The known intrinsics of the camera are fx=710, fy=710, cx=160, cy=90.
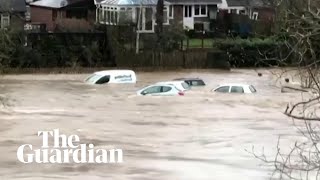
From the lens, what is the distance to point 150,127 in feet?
81.3

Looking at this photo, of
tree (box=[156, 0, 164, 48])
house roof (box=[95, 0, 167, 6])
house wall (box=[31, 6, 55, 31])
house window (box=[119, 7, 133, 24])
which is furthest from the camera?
house wall (box=[31, 6, 55, 31])

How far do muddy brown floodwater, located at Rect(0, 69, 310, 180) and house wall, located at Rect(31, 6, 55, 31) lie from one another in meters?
21.7

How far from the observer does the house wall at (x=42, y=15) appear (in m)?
61.6

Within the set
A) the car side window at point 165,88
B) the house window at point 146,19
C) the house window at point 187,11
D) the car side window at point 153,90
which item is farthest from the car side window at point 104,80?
the house window at point 187,11

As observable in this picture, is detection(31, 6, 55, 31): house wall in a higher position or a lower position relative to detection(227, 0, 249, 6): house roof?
lower

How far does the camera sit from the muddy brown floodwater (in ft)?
56.7

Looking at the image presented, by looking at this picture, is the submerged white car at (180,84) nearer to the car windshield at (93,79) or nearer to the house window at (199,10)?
the car windshield at (93,79)

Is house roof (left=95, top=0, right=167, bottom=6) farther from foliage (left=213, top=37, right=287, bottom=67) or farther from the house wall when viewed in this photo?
foliage (left=213, top=37, right=287, bottom=67)

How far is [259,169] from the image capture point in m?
17.6

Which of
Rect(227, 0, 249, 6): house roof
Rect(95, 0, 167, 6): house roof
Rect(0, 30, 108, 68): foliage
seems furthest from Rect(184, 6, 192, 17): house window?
Rect(0, 30, 108, 68): foliage

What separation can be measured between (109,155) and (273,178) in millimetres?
6178

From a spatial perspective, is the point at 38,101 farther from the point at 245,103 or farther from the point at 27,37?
the point at 27,37

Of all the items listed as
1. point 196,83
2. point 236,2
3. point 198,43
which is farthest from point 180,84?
point 236,2

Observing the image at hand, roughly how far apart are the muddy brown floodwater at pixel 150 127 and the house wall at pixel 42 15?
2172 centimetres
